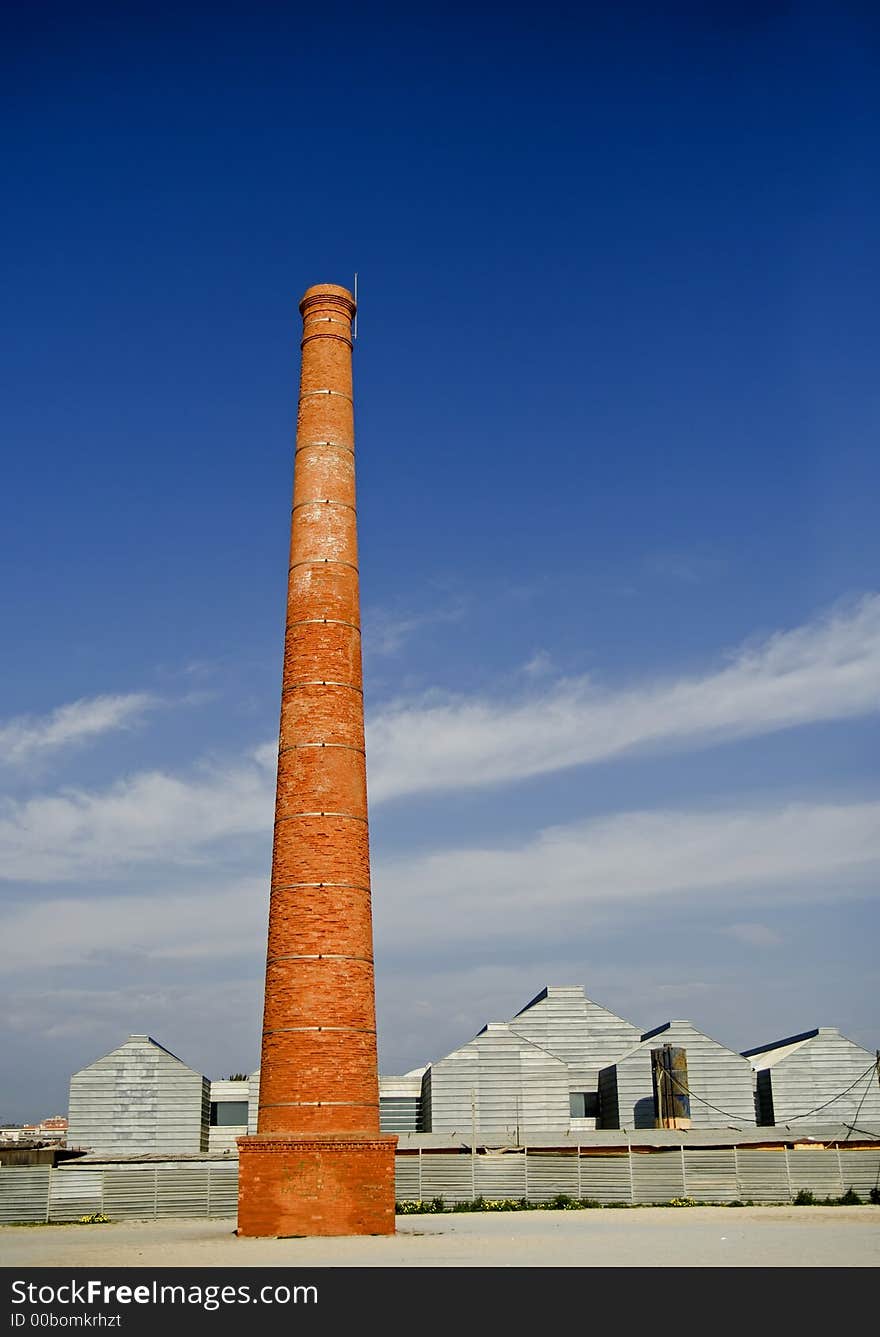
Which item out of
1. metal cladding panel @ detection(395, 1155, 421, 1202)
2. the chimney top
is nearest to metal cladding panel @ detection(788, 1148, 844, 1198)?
metal cladding panel @ detection(395, 1155, 421, 1202)

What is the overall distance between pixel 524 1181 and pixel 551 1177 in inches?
31.8

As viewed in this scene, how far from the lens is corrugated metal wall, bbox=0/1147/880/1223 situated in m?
31.3

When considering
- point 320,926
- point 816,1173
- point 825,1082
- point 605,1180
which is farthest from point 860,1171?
point 320,926

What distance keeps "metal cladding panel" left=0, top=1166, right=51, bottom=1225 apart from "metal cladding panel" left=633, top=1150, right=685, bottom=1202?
15.6m

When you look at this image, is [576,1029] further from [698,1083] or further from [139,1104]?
[139,1104]

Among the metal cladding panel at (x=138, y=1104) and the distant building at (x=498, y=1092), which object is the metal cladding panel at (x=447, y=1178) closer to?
the distant building at (x=498, y=1092)

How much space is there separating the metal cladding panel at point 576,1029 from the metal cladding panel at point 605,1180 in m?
14.3

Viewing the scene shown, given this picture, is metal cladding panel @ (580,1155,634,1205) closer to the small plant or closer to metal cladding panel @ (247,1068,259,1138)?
the small plant

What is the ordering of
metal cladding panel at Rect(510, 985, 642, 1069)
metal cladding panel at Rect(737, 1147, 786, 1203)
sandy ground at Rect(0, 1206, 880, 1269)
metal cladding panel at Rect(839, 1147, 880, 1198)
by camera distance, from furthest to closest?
1. metal cladding panel at Rect(510, 985, 642, 1069)
2. metal cladding panel at Rect(839, 1147, 880, 1198)
3. metal cladding panel at Rect(737, 1147, 786, 1203)
4. sandy ground at Rect(0, 1206, 880, 1269)

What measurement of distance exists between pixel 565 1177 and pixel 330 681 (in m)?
16.9

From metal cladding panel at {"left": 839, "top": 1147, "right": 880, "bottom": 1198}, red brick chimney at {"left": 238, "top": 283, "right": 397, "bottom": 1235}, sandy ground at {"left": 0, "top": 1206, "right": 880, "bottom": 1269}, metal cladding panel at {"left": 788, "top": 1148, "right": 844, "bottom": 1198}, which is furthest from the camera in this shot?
metal cladding panel at {"left": 839, "top": 1147, "right": 880, "bottom": 1198}

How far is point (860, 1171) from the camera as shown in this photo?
34312mm

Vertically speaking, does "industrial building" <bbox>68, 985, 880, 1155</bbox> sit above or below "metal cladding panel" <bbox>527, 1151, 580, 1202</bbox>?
above
